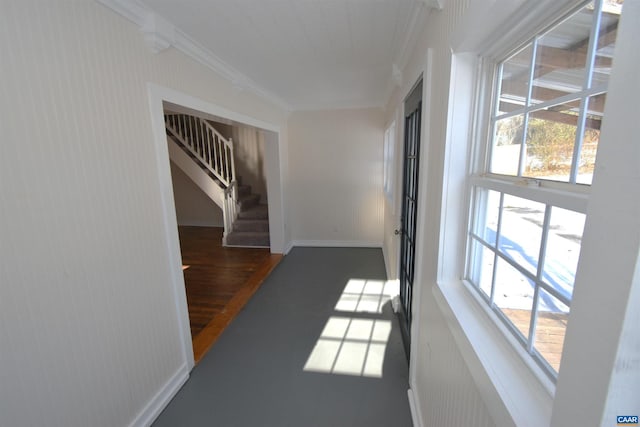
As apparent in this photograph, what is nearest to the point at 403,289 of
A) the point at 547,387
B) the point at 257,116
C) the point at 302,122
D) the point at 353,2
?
the point at 547,387

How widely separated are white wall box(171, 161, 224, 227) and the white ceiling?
4.28 metres

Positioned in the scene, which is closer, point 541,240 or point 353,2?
point 541,240

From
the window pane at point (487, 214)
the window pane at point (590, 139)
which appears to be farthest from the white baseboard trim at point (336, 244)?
the window pane at point (590, 139)

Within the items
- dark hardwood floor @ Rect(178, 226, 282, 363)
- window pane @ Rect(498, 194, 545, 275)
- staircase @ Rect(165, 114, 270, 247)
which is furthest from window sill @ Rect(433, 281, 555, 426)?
staircase @ Rect(165, 114, 270, 247)

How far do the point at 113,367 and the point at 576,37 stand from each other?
228cm

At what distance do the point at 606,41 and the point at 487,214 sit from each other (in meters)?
0.64

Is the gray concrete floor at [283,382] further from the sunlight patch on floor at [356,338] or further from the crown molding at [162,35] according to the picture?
the crown molding at [162,35]

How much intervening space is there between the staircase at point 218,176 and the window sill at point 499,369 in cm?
429

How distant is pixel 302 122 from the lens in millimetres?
4703

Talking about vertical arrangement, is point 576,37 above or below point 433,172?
above

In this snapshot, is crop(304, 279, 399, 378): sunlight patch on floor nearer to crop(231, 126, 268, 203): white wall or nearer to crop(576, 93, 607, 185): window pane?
crop(576, 93, 607, 185): window pane

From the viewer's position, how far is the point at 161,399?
1.74m

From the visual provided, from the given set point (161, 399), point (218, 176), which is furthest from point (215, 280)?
point (218, 176)

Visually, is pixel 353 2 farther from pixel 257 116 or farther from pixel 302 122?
pixel 302 122
